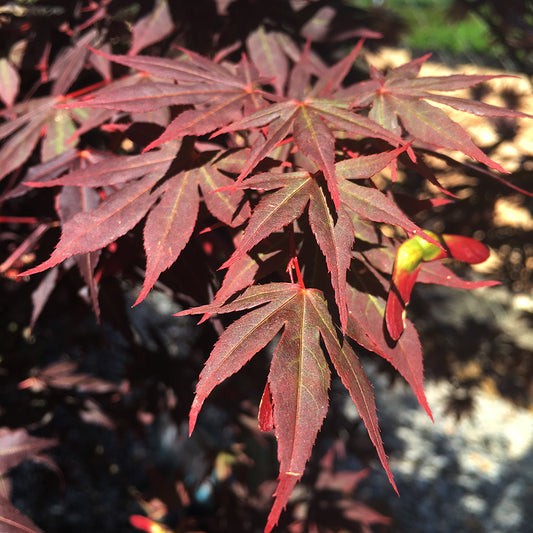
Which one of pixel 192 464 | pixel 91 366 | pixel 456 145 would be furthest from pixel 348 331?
pixel 91 366

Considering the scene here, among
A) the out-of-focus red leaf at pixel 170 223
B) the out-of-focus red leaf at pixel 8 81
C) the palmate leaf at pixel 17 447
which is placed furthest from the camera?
the out-of-focus red leaf at pixel 8 81

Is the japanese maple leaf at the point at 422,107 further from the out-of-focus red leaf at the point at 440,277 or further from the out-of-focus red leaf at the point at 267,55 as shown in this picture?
the out-of-focus red leaf at the point at 267,55

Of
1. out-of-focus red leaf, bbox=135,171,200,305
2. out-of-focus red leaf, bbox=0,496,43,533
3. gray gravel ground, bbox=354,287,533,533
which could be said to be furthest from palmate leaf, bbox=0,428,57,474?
gray gravel ground, bbox=354,287,533,533

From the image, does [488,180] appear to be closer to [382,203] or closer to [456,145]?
[456,145]

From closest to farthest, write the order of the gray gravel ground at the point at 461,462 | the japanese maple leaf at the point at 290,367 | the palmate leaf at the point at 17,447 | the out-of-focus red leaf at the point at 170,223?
the japanese maple leaf at the point at 290,367, the out-of-focus red leaf at the point at 170,223, the palmate leaf at the point at 17,447, the gray gravel ground at the point at 461,462

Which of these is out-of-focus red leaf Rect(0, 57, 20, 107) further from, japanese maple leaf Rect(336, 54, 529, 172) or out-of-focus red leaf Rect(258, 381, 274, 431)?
out-of-focus red leaf Rect(258, 381, 274, 431)

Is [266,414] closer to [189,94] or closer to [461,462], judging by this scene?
[189,94]

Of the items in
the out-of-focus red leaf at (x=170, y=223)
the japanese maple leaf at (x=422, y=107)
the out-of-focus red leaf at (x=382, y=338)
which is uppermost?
the japanese maple leaf at (x=422, y=107)

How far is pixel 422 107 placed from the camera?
66 cm

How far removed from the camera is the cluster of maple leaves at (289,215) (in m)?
0.51

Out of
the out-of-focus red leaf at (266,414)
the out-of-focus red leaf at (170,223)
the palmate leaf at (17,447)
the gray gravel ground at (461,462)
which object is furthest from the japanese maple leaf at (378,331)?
the gray gravel ground at (461,462)

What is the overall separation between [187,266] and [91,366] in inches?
111

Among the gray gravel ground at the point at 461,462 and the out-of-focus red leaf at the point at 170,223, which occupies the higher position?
the out-of-focus red leaf at the point at 170,223

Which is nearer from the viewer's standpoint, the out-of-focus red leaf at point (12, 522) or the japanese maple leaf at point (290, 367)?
the japanese maple leaf at point (290, 367)
